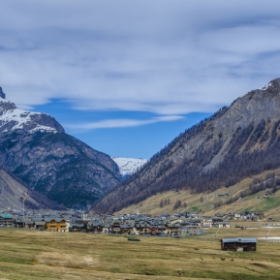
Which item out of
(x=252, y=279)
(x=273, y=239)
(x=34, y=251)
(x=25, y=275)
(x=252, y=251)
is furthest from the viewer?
(x=273, y=239)

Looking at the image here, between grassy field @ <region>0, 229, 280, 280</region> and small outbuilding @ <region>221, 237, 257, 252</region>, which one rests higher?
small outbuilding @ <region>221, 237, 257, 252</region>

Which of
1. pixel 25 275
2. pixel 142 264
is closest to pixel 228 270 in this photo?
pixel 142 264

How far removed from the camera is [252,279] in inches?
3844

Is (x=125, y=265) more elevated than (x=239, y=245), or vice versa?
(x=239, y=245)

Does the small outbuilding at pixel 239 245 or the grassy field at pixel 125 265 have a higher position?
the small outbuilding at pixel 239 245

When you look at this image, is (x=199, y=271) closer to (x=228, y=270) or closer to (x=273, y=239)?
(x=228, y=270)

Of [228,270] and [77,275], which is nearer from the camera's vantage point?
[77,275]

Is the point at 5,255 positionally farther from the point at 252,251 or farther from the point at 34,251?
the point at 252,251

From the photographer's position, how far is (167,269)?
332ft

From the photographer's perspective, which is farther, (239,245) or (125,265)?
(239,245)

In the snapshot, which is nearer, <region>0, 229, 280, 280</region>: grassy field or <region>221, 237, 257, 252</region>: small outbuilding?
<region>0, 229, 280, 280</region>: grassy field

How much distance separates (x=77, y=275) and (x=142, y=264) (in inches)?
805

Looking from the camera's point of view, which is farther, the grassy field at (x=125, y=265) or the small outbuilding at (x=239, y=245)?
the small outbuilding at (x=239, y=245)

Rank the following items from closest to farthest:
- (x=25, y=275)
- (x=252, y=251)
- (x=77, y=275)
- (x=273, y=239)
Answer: (x=25, y=275) < (x=77, y=275) < (x=252, y=251) < (x=273, y=239)
